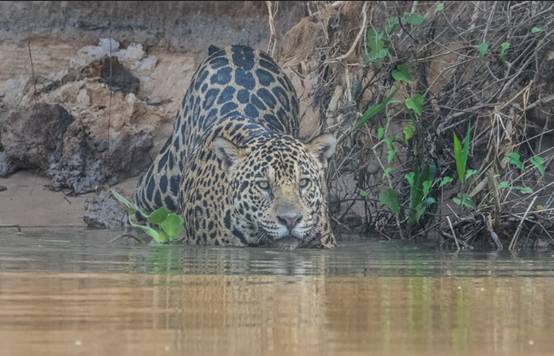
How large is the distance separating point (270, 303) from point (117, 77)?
7.90 metres

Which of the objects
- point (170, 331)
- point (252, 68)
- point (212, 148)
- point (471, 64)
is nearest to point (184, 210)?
point (212, 148)

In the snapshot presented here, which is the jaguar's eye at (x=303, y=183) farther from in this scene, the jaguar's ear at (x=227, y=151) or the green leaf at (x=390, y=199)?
the green leaf at (x=390, y=199)

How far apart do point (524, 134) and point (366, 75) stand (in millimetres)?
1284

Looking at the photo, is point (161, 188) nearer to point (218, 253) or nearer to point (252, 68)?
point (252, 68)

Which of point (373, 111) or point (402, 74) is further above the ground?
Answer: point (402, 74)

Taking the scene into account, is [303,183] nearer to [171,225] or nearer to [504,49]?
[171,225]

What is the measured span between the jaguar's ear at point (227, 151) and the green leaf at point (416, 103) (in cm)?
113

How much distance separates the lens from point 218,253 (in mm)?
8703

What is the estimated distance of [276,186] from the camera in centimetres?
936

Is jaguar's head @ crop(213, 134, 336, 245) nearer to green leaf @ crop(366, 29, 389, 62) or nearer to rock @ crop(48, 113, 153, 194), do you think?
green leaf @ crop(366, 29, 389, 62)

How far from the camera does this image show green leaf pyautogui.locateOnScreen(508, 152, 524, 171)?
9336 mm

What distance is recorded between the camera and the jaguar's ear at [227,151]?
384 inches

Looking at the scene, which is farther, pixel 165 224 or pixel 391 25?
pixel 391 25

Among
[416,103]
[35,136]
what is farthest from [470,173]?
[35,136]
